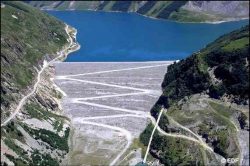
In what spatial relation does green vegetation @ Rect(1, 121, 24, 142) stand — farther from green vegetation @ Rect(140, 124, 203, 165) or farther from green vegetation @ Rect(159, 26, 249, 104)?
green vegetation @ Rect(159, 26, 249, 104)

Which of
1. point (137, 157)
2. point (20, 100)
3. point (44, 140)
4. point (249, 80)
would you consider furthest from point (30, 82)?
point (249, 80)

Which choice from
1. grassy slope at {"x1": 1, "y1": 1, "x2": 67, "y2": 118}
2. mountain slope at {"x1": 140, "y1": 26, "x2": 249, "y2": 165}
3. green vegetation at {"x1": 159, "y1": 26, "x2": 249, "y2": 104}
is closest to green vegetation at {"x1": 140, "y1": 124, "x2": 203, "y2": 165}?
mountain slope at {"x1": 140, "y1": 26, "x2": 249, "y2": 165}

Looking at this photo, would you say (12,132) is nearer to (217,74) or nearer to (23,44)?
(217,74)

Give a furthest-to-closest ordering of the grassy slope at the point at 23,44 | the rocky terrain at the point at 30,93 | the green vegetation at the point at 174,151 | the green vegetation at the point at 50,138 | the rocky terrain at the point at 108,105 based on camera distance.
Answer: the grassy slope at the point at 23,44, the green vegetation at the point at 50,138, the rocky terrain at the point at 108,105, the rocky terrain at the point at 30,93, the green vegetation at the point at 174,151

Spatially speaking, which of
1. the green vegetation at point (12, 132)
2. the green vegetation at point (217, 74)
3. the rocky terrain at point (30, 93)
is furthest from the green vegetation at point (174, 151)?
the green vegetation at point (12, 132)

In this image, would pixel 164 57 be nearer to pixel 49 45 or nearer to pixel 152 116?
pixel 49 45

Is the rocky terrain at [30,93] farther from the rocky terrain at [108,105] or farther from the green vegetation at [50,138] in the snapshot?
the rocky terrain at [108,105]

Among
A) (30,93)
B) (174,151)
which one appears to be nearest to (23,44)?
(30,93)
